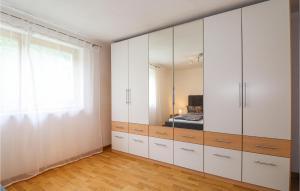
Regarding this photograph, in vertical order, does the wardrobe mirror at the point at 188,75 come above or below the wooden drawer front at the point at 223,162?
above

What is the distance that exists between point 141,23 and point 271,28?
5.72 ft

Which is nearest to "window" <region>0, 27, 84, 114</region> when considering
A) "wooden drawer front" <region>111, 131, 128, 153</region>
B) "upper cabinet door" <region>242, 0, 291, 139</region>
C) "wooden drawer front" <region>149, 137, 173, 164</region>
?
"wooden drawer front" <region>111, 131, 128, 153</region>

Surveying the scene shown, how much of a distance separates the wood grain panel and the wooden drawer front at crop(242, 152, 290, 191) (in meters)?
1.05

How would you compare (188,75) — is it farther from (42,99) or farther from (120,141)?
(42,99)

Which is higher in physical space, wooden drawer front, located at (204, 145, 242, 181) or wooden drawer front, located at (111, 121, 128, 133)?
wooden drawer front, located at (111, 121, 128, 133)

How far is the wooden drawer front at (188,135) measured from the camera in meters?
2.33

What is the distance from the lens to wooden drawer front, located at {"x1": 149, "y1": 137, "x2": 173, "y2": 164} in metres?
2.61

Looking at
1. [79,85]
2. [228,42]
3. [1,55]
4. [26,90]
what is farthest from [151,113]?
[1,55]

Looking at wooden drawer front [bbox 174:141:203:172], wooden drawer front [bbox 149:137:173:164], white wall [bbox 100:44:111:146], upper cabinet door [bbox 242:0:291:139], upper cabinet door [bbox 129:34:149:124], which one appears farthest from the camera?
white wall [bbox 100:44:111:146]

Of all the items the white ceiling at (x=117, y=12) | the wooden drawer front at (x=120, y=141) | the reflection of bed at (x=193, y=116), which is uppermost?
the white ceiling at (x=117, y=12)

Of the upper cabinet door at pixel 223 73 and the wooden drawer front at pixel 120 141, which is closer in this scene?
the upper cabinet door at pixel 223 73

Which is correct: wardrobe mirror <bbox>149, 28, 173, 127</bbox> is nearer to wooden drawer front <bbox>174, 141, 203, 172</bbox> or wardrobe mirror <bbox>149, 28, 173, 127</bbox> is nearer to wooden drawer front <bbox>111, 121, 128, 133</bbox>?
wooden drawer front <bbox>174, 141, 203, 172</bbox>

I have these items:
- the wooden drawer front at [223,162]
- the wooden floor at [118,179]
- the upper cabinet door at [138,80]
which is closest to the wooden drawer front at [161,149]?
the wooden floor at [118,179]

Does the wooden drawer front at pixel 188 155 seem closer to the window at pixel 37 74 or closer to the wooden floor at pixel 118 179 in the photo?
the wooden floor at pixel 118 179
